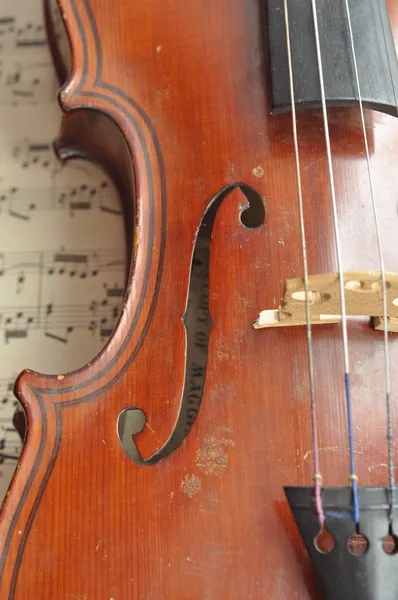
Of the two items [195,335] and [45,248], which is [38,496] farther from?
[45,248]

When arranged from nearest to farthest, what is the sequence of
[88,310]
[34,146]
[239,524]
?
[239,524], [88,310], [34,146]

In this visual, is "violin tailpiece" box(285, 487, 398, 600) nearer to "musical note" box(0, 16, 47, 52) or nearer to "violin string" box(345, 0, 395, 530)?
"violin string" box(345, 0, 395, 530)

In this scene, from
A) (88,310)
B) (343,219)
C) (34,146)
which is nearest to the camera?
(343,219)

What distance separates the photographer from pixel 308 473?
82 centimetres

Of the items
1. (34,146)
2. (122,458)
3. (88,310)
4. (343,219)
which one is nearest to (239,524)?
(122,458)

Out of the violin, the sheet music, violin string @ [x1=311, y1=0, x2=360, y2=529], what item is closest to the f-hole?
the violin

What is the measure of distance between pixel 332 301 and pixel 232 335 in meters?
0.15

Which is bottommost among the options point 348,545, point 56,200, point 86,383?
point 348,545

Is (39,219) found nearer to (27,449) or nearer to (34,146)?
(34,146)

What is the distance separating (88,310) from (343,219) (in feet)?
1.77

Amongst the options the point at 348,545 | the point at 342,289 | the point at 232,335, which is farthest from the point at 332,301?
the point at 348,545

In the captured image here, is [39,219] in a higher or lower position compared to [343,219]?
higher

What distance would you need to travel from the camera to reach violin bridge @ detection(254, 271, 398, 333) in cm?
80

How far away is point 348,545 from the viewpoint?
0.73 meters
